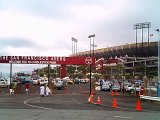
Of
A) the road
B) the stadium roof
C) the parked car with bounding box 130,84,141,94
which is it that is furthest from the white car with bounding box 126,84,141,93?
the stadium roof

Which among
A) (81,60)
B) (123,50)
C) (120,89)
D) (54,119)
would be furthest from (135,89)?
(123,50)

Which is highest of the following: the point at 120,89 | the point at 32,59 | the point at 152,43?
the point at 152,43

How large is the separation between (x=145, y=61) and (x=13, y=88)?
100.0 meters

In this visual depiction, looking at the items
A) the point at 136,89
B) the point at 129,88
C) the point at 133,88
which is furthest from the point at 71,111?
the point at 129,88

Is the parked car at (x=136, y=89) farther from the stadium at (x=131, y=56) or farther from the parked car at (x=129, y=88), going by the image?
the stadium at (x=131, y=56)

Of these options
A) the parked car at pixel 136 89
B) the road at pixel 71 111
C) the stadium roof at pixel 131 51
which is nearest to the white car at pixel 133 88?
the parked car at pixel 136 89

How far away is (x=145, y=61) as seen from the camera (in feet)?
468

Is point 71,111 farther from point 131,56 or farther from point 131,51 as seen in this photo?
point 131,56

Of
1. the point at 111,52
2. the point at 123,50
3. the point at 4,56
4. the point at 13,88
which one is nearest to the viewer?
the point at 13,88

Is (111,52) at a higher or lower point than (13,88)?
higher

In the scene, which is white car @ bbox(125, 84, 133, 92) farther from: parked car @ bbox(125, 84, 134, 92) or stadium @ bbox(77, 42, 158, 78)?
stadium @ bbox(77, 42, 158, 78)

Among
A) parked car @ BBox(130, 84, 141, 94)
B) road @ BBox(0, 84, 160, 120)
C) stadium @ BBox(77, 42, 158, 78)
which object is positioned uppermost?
stadium @ BBox(77, 42, 158, 78)

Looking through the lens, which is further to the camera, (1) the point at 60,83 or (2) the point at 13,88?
(1) the point at 60,83

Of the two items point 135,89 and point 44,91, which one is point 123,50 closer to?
point 135,89
